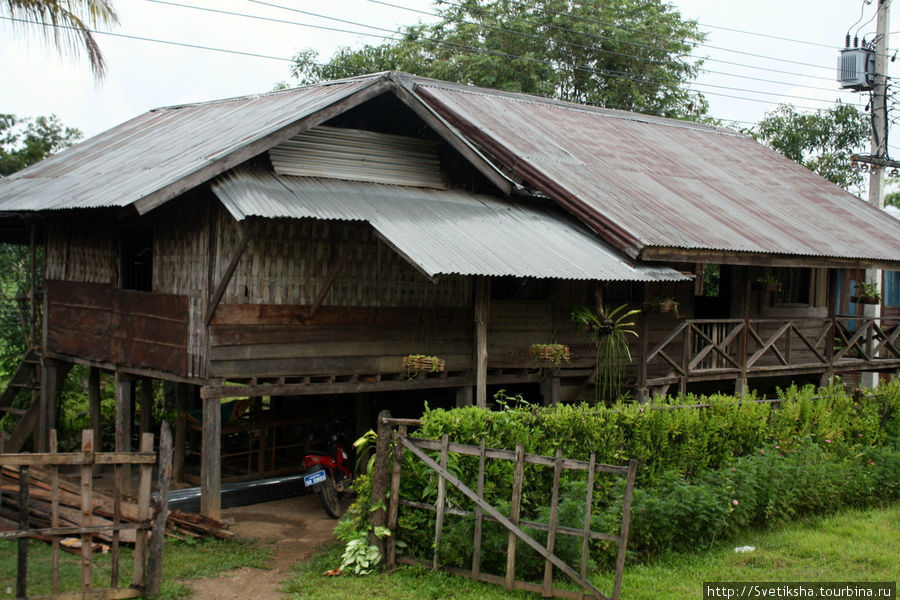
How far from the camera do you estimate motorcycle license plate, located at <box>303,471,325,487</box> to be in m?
12.0

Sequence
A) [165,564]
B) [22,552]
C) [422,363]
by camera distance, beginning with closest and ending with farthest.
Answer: [22,552] < [165,564] < [422,363]

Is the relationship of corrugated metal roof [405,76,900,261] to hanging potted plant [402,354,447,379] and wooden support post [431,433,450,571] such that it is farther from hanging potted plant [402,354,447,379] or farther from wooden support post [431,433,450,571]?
wooden support post [431,433,450,571]

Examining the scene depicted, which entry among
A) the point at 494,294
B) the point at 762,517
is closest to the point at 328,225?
the point at 494,294

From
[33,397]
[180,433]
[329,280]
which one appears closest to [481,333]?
[329,280]

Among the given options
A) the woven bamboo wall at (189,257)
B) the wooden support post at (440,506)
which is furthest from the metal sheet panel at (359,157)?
the wooden support post at (440,506)

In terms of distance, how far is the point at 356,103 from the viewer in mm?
12523

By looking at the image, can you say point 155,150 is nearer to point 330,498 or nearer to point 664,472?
point 330,498

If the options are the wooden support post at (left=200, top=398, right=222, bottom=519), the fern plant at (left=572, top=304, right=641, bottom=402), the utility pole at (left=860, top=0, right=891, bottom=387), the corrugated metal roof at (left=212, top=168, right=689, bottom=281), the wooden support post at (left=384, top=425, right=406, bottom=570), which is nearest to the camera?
the wooden support post at (left=384, top=425, right=406, bottom=570)

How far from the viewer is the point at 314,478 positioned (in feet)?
39.5

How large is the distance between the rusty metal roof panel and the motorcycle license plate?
13.3ft

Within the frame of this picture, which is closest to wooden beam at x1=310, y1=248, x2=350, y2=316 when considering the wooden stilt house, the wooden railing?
the wooden stilt house

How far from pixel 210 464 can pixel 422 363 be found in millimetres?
2889

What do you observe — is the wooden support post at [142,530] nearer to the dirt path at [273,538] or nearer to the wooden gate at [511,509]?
the dirt path at [273,538]

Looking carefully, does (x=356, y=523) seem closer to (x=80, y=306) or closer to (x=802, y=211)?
(x=80, y=306)
